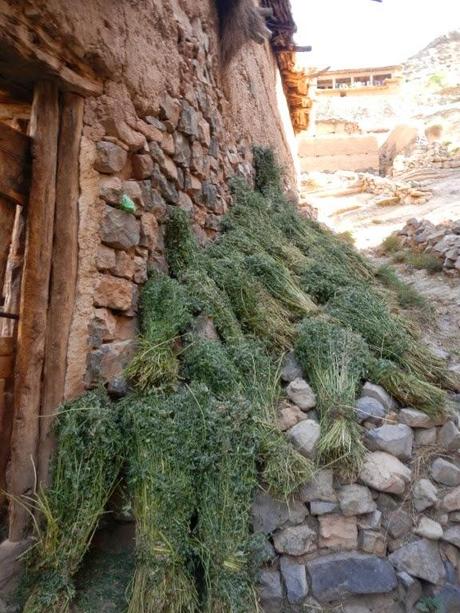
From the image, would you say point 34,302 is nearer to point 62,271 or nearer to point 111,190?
point 62,271

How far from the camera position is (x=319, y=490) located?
2.06 m

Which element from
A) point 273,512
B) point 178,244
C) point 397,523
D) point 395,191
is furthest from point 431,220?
point 273,512

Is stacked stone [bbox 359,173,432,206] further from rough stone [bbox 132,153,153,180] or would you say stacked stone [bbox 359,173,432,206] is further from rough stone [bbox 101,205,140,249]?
rough stone [bbox 101,205,140,249]

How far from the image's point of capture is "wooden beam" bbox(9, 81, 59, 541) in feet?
6.27

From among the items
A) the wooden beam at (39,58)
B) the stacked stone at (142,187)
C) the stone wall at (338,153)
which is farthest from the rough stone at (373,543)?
the stone wall at (338,153)

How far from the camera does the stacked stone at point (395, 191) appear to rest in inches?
465

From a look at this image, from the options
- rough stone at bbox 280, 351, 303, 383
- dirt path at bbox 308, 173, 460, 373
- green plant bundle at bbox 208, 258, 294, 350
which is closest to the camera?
rough stone at bbox 280, 351, 303, 383

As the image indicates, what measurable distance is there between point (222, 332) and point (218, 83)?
99.5 inches

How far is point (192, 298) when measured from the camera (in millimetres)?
2527

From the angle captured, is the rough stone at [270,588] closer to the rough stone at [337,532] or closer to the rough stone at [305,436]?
the rough stone at [337,532]

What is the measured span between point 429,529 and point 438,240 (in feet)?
18.4

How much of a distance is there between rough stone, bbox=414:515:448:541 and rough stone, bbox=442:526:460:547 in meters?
0.04

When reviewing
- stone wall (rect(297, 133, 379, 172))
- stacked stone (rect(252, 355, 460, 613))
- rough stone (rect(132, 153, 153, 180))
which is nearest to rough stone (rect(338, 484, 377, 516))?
stacked stone (rect(252, 355, 460, 613))

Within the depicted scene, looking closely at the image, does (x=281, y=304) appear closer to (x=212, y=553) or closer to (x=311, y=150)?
(x=212, y=553)
